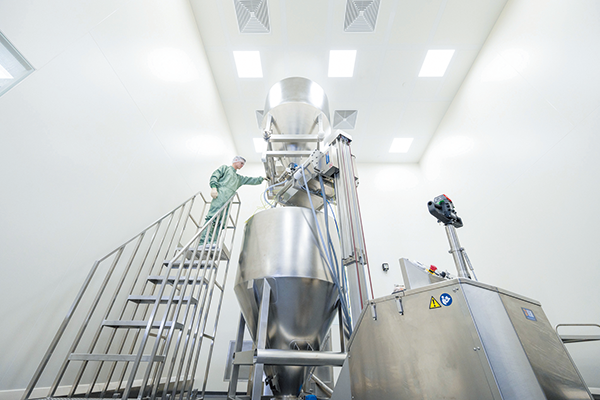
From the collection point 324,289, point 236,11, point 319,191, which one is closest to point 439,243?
point 319,191

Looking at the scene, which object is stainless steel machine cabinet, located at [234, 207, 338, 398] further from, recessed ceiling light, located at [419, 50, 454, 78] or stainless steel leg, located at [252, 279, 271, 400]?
recessed ceiling light, located at [419, 50, 454, 78]

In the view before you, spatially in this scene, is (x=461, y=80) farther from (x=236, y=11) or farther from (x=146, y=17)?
(x=146, y=17)

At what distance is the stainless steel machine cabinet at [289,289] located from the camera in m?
1.53

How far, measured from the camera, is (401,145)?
16.4 feet

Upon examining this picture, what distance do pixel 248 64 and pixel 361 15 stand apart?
159 cm

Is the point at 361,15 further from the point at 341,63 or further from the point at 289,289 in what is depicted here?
the point at 289,289

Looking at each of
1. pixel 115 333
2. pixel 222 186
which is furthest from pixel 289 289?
pixel 222 186

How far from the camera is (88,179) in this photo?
1.75m

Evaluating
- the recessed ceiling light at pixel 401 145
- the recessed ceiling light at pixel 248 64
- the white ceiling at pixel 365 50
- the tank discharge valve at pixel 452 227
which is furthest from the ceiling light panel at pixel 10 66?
the recessed ceiling light at pixel 401 145

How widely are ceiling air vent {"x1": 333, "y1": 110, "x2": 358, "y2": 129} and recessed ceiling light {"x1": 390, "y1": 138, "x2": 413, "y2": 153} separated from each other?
96cm

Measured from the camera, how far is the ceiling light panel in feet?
4.25

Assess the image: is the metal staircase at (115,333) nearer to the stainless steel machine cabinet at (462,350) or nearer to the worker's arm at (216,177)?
the worker's arm at (216,177)

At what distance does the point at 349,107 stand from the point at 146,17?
2891 mm

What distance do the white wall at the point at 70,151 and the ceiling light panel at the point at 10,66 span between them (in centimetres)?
3
